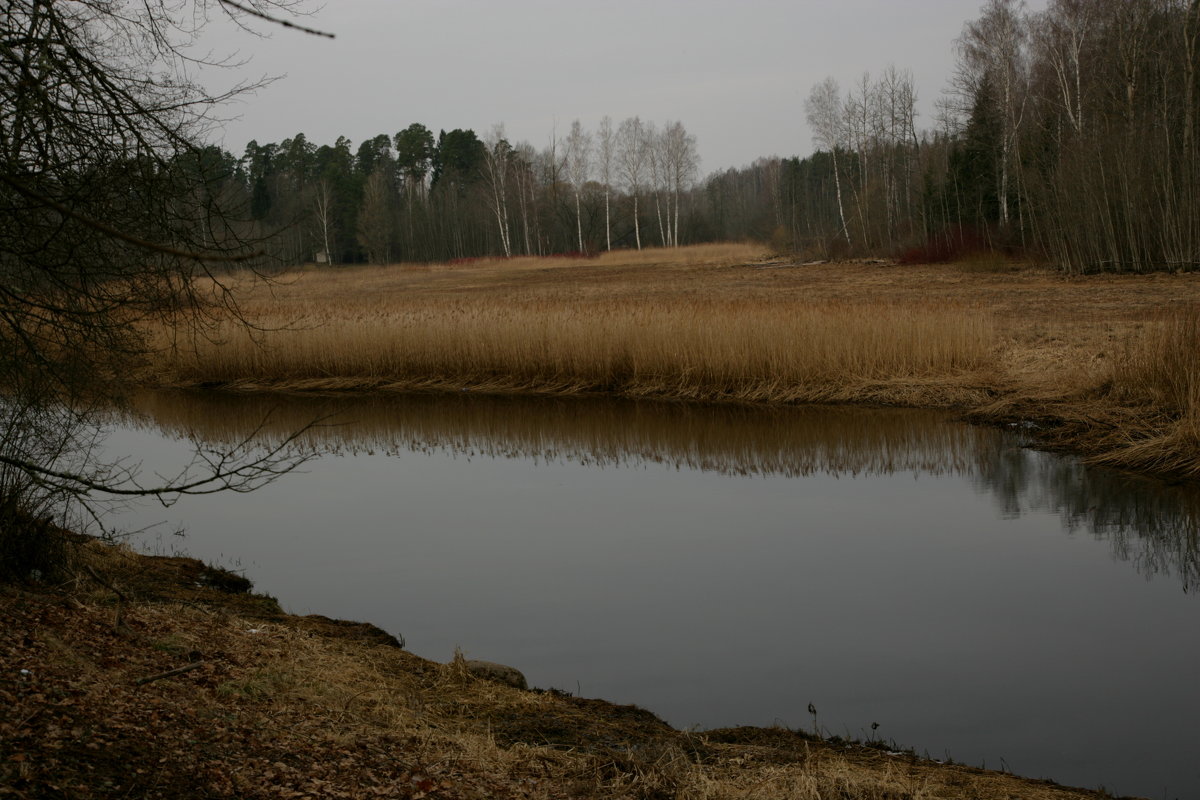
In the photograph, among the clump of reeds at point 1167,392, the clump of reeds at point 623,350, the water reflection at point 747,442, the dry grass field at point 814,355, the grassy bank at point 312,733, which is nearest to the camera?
the grassy bank at point 312,733

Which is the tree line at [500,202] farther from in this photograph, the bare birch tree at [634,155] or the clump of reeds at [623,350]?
the clump of reeds at [623,350]

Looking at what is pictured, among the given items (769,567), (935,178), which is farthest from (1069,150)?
(769,567)

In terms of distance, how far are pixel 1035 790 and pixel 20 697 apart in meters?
3.47

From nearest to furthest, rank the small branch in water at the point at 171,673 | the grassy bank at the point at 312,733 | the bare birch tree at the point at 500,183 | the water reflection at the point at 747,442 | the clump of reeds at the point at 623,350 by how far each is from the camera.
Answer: the grassy bank at the point at 312,733, the small branch in water at the point at 171,673, the water reflection at the point at 747,442, the clump of reeds at the point at 623,350, the bare birch tree at the point at 500,183

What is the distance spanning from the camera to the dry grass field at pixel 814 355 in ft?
32.8

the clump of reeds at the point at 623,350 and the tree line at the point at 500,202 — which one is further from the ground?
the tree line at the point at 500,202

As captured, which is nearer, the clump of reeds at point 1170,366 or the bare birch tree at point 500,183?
the clump of reeds at point 1170,366

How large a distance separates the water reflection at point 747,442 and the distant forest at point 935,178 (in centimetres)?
279

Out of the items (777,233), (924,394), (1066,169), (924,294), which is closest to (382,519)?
(924,394)

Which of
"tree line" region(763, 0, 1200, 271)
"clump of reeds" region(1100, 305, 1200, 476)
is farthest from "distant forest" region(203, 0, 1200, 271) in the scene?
"clump of reeds" region(1100, 305, 1200, 476)

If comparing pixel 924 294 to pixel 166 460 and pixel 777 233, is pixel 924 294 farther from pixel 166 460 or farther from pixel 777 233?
pixel 777 233

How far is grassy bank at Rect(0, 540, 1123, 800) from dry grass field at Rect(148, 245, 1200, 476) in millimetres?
5294

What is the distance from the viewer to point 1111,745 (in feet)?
14.3

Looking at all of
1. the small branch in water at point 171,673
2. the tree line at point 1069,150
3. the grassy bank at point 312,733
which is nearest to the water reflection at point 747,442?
the grassy bank at point 312,733
